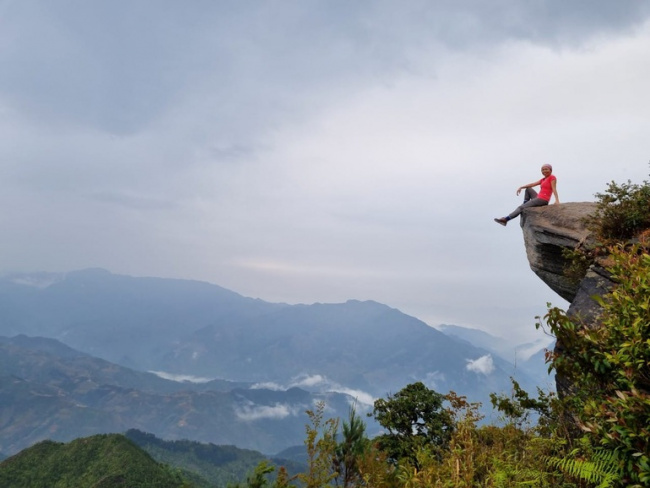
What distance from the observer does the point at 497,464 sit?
6.59m

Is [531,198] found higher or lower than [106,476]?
higher

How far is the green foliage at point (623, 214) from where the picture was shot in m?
9.99

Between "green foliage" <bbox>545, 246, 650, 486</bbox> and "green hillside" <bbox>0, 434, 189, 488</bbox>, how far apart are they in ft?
302

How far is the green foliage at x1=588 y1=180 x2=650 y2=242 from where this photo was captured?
9.99m

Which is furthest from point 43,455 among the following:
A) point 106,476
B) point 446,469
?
point 446,469

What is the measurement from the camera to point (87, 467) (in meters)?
94.9

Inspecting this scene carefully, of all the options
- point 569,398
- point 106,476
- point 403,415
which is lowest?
point 106,476

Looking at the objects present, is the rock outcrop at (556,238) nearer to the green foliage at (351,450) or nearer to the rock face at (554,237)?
the rock face at (554,237)

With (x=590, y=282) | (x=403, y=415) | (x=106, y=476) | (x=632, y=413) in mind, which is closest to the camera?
(x=632, y=413)

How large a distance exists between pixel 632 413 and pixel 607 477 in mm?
741

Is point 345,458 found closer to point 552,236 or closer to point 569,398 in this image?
point 569,398

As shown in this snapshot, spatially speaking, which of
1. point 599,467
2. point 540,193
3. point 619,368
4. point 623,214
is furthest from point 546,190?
point 599,467

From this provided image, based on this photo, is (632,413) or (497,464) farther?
(497,464)

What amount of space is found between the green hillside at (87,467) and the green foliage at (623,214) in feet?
300
